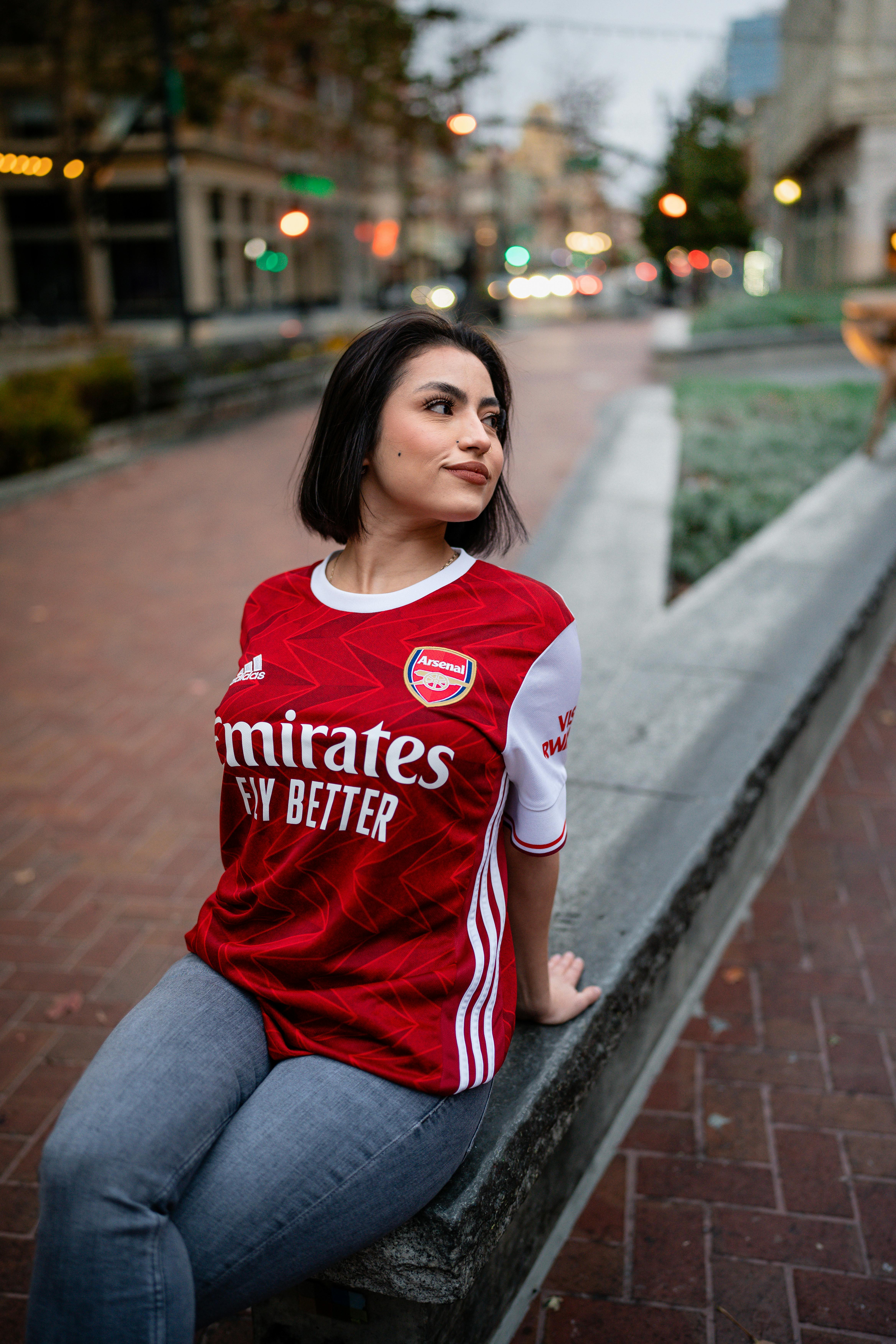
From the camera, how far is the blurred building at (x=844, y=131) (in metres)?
26.0

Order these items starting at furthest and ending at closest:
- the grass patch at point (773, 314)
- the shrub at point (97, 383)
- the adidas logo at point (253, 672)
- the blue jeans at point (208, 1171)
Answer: the grass patch at point (773, 314), the shrub at point (97, 383), the adidas logo at point (253, 672), the blue jeans at point (208, 1171)

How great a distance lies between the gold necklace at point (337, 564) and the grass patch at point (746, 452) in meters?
3.98

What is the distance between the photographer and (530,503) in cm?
944

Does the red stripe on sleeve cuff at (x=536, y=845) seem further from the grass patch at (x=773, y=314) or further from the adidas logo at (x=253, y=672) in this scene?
the grass patch at (x=773, y=314)

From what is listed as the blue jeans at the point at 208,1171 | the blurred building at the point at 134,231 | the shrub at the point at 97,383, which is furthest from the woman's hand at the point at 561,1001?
the blurred building at the point at 134,231

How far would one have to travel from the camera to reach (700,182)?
2459cm

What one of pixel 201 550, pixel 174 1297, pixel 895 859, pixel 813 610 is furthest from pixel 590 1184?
pixel 201 550

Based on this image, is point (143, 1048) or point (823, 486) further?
point (823, 486)

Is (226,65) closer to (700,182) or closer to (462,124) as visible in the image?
(462,124)

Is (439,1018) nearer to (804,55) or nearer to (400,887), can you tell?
(400,887)

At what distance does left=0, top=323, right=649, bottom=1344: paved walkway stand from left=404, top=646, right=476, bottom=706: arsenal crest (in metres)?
0.76

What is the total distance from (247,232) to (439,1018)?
4466 cm

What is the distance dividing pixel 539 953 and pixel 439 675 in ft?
2.11

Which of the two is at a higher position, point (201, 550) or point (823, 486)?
point (823, 486)
